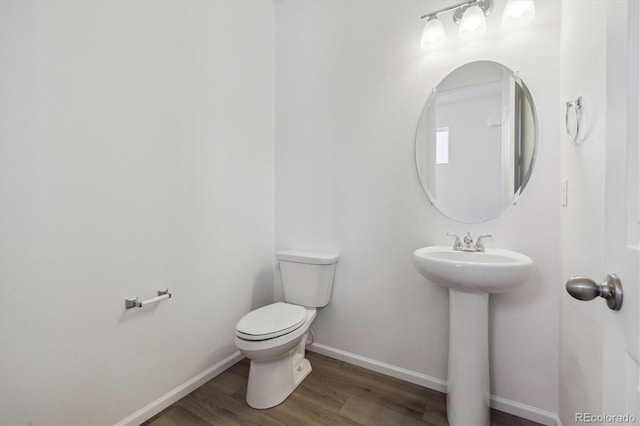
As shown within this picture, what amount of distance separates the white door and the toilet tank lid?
1360mm

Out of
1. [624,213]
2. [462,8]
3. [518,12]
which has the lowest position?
[624,213]

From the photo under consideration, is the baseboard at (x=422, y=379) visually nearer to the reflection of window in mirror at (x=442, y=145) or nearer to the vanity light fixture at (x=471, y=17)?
the reflection of window in mirror at (x=442, y=145)

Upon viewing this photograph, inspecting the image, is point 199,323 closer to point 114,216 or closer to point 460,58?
point 114,216

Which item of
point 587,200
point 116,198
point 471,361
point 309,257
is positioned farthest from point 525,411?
point 116,198

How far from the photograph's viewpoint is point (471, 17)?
1.35m

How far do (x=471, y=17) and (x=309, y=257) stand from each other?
161cm

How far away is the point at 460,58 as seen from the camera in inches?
57.6

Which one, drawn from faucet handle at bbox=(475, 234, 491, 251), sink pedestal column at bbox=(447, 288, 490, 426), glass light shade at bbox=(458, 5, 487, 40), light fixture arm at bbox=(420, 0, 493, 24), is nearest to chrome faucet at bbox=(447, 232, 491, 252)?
faucet handle at bbox=(475, 234, 491, 251)

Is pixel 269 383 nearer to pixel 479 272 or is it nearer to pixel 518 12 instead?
pixel 479 272

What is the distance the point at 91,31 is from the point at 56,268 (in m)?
0.99

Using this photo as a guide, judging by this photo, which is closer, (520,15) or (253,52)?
(520,15)

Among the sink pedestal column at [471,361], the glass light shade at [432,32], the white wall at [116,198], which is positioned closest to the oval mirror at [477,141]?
the glass light shade at [432,32]

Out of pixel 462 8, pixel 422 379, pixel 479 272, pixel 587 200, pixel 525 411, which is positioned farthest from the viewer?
pixel 422 379

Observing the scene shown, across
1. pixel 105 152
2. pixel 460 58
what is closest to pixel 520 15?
pixel 460 58
